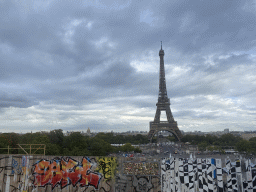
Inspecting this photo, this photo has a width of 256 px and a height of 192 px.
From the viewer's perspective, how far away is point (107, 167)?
1127 centimetres

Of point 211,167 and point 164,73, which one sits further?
point 164,73

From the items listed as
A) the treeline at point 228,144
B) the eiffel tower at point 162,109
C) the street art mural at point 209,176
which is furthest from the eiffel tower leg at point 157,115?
the street art mural at point 209,176

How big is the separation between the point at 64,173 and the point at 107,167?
2401mm

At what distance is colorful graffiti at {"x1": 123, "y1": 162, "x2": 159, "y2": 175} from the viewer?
1098 cm

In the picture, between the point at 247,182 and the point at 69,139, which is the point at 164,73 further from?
the point at 247,182

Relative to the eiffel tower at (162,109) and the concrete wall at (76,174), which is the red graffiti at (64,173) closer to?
the concrete wall at (76,174)

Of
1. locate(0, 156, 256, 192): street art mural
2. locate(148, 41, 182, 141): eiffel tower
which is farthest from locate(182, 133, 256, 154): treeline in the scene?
locate(0, 156, 256, 192): street art mural

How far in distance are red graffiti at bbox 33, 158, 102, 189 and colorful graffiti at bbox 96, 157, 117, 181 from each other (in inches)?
11.6

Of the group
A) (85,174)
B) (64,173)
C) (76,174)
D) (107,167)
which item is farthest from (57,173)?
(107,167)

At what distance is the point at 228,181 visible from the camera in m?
8.28

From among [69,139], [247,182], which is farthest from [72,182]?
[69,139]

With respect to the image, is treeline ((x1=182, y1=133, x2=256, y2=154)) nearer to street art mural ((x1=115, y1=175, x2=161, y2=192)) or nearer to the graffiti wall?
street art mural ((x1=115, y1=175, x2=161, y2=192))

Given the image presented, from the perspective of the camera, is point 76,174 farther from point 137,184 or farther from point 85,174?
point 137,184

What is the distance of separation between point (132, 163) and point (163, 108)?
2744 inches
